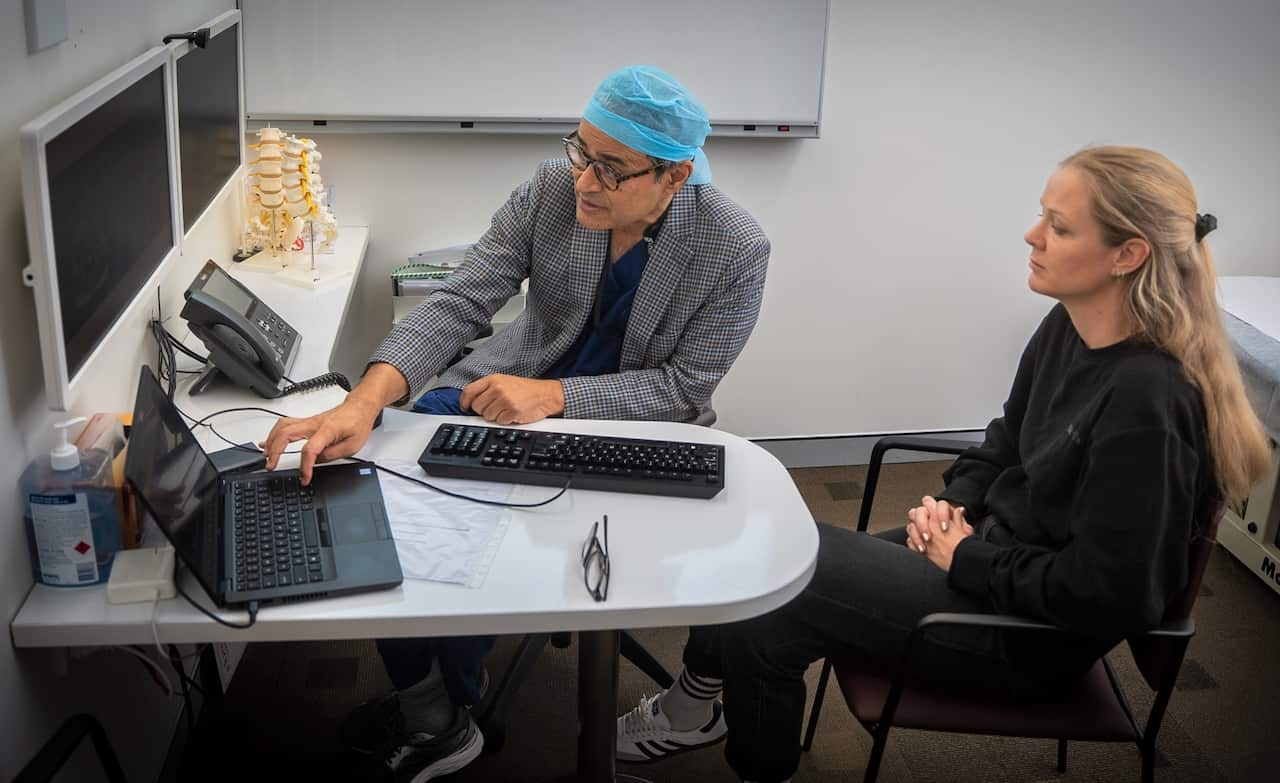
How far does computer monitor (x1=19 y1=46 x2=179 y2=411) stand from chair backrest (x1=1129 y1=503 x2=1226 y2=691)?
1.54 meters

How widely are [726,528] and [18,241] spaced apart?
101 cm

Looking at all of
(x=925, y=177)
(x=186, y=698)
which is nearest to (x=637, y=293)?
(x=186, y=698)

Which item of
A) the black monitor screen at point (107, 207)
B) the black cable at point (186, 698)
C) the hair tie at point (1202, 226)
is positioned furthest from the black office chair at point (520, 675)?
the black monitor screen at point (107, 207)

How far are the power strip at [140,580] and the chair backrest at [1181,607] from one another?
4.50 ft

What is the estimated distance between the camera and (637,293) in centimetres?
210

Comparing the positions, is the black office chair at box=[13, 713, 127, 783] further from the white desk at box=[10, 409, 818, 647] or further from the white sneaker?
the white sneaker

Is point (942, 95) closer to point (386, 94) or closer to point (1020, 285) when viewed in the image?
point (1020, 285)

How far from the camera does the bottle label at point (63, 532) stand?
1372mm

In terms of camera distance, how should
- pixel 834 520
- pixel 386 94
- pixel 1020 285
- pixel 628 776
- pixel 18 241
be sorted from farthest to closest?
1. pixel 1020 285
2. pixel 834 520
3. pixel 386 94
4. pixel 628 776
5. pixel 18 241

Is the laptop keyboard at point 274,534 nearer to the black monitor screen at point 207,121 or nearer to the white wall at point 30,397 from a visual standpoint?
the white wall at point 30,397

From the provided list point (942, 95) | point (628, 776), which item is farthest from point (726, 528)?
point (942, 95)

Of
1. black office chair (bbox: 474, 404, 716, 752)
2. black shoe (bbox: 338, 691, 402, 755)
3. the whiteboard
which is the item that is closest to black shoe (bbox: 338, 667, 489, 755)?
black shoe (bbox: 338, 691, 402, 755)

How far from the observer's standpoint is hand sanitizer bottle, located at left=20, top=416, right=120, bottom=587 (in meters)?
1.37

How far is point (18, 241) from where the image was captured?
1.40 meters
